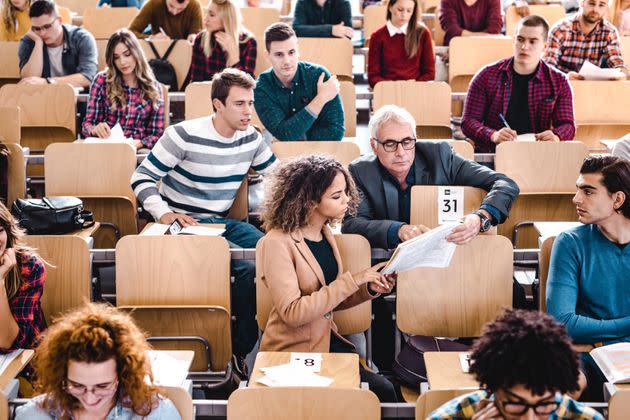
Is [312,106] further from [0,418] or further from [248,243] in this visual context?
[0,418]

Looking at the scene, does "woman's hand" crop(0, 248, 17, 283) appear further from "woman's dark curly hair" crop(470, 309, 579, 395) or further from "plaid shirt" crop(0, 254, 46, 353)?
"woman's dark curly hair" crop(470, 309, 579, 395)

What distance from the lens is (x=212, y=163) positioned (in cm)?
403

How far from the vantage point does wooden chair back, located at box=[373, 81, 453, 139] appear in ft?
17.2

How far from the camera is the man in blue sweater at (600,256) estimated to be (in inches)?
120

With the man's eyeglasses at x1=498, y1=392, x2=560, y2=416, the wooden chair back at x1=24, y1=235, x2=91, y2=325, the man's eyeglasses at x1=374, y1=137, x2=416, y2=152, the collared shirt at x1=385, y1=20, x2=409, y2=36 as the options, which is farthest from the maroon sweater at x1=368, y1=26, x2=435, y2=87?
the man's eyeglasses at x1=498, y1=392, x2=560, y2=416

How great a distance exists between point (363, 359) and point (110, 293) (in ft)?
5.00

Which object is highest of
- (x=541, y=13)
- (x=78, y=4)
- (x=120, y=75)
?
(x=78, y=4)

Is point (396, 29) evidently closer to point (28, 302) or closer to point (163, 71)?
point (163, 71)

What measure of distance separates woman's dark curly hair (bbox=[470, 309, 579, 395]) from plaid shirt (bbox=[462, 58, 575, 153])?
2.78 metres

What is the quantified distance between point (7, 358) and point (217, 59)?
3269 mm

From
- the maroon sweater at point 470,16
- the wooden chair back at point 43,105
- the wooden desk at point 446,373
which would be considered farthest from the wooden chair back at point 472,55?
the wooden desk at point 446,373

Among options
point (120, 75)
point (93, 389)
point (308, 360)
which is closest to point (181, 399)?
point (93, 389)

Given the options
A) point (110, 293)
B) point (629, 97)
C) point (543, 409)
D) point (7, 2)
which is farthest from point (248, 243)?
point (7, 2)

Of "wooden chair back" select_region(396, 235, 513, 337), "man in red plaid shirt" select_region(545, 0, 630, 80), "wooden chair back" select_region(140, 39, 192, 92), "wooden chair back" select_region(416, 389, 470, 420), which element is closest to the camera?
"wooden chair back" select_region(416, 389, 470, 420)
